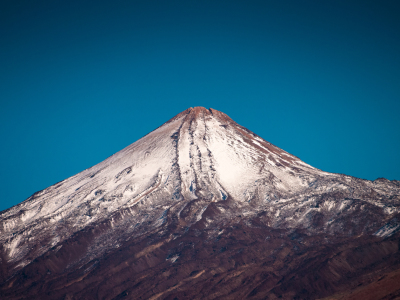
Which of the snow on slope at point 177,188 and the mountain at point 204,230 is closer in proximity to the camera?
the mountain at point 204,230

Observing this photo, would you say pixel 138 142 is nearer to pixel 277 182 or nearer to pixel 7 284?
pixel 277 182

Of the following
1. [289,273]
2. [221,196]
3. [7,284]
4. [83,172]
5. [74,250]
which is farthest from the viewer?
[83,172]

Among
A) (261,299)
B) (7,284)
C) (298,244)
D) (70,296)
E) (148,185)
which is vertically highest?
(148,185)

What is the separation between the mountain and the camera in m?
68.1

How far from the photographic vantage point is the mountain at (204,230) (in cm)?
6806

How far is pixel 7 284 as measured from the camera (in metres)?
75.2

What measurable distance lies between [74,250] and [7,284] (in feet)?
37.1

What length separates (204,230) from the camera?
84000 mm

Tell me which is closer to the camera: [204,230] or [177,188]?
[204,230]

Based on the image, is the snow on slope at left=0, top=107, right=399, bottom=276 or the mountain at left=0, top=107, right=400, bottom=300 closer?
the mountain at left=0, top=107, right=400, bottom=300

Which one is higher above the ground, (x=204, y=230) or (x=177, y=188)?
(x=177, y=188)

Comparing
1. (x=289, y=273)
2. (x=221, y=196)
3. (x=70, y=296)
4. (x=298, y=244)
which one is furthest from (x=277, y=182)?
(x=70, y=296)

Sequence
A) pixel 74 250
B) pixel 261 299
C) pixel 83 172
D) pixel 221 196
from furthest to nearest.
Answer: pixel 83 172 → pixel 221 196 → pixel 74 250 → pixel 261 299

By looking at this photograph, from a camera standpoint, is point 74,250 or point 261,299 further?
point 74,250
